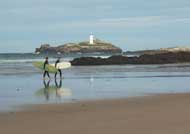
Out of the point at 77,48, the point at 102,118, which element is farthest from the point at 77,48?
the point at 102,118

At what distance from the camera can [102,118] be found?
38.8 ft

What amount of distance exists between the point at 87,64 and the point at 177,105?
4771cm

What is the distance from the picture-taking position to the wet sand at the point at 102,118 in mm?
10053

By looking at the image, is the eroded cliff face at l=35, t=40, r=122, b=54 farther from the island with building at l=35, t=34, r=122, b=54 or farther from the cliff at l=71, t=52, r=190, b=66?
the cliff at l=71, t=52, r=190, b=66

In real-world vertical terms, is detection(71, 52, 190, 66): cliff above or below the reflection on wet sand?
below

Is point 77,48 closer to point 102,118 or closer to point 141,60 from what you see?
point 141,60

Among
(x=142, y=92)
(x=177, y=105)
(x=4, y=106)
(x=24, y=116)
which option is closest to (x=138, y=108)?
(x=177, y=105)

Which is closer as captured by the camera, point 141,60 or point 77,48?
point 141,60

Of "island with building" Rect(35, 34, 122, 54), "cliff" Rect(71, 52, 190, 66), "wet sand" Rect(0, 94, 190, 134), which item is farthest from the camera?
"island with building" Rect(35, 34, 122, 54)

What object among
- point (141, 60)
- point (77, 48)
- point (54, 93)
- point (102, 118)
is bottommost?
point (77, 48)

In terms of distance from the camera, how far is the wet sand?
1005cm

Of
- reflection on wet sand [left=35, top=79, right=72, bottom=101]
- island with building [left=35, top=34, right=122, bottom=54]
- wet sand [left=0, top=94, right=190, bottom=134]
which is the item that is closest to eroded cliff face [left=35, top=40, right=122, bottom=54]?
island with building [left=35, top=34, right=122, bottom=54]

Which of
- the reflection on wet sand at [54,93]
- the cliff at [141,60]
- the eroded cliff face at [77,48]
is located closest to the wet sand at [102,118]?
the reflection on wet sand at [54,93]

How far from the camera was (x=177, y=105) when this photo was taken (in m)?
14.5
